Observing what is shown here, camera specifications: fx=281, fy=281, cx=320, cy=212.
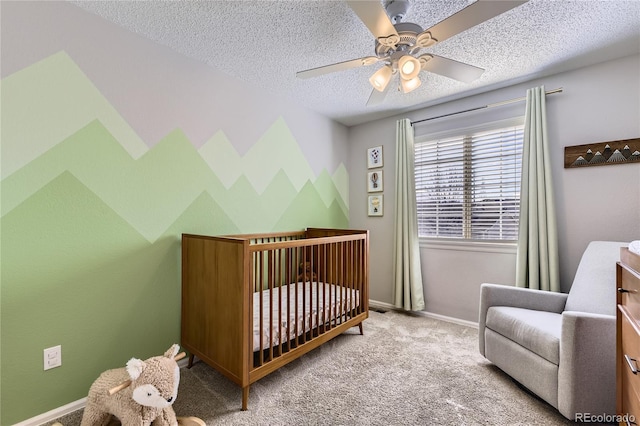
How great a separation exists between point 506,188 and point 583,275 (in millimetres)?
983

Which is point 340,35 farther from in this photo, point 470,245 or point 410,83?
point 470,245

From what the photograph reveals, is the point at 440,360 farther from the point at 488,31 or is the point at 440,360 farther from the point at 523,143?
the point at 488,31

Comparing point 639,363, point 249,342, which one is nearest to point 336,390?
point 249,342

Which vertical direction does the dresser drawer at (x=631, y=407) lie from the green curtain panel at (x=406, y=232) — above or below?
below

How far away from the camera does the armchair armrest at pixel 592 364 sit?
1411 millimetres

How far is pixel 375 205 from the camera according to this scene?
138 inches

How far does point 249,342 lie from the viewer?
5.32 feet

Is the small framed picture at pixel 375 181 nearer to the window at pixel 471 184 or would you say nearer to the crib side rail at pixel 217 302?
the window at pixel 471 184

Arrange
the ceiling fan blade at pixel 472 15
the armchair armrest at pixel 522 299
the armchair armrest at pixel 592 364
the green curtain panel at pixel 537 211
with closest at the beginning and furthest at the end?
1. the ceiling fan blade at pixel 472 15
2. the armchair armrest at pixel 592 364
3. the armchair armrest at pixel 522 299
4. the green curtain panel at pixel 537 211

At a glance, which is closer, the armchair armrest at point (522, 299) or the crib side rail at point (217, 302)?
the crib side rail at point (217, 302)

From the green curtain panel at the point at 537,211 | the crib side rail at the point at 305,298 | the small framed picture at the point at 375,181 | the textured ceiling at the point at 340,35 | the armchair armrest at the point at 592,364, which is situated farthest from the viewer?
the small framed picture at the point at 375,181

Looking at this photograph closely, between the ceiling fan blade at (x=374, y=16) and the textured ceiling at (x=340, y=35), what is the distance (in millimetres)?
370

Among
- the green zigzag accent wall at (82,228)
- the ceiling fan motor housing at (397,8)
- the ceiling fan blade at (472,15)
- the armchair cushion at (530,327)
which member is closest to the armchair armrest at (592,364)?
the armchair cushion at (530,327)

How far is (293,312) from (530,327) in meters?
1.52
